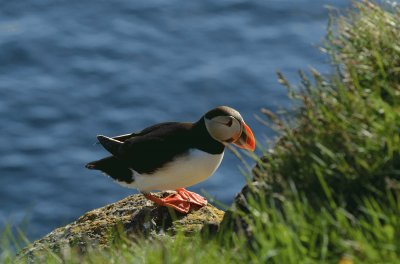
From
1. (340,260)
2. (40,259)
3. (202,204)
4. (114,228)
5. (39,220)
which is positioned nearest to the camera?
(340,260)

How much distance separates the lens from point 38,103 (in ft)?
47.0

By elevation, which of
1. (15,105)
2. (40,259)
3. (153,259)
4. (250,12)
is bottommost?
(15,105)

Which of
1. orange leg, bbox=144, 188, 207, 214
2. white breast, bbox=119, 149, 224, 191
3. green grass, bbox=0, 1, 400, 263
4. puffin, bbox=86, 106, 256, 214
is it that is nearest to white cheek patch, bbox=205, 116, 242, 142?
puffin, bbox=86, 106, 256, 214

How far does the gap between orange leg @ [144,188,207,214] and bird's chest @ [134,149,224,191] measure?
102mm

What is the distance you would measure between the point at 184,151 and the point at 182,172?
0.15 metres

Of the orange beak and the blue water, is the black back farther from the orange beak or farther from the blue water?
the blue water

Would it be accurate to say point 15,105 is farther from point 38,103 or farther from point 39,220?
point 39,220

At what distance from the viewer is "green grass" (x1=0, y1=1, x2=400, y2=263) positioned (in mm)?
4941

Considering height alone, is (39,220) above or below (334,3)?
below

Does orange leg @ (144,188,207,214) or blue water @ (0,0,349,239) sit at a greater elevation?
orange leg @ (144,188,207,214)

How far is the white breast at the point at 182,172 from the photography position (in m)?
7.44

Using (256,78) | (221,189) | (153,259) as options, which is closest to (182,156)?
(153,259)

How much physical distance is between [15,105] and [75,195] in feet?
5.80

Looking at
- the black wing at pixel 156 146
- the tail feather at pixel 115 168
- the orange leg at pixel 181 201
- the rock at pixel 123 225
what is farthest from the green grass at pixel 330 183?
the tail feather at pixel 115 168
